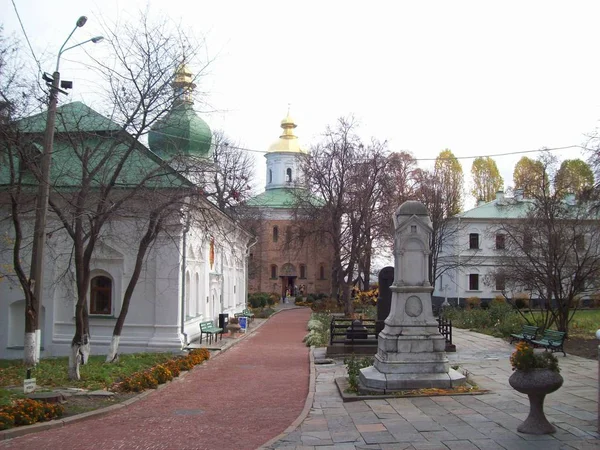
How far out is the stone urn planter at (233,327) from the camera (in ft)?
97.5

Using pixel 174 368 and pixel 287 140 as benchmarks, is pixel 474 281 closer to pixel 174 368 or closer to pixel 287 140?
pixel 287 140

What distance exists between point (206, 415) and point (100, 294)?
1289 centimetres

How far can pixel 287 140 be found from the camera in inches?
2835

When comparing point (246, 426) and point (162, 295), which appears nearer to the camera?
point (246, 426)

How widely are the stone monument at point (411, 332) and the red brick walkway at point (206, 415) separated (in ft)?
6.07

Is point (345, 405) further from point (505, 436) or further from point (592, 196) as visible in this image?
point (592, 196)

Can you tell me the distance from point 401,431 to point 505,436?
1418mm

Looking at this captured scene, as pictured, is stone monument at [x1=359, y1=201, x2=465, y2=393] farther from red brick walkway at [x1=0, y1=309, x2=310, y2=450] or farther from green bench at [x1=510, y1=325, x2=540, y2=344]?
green bench at [x1=510, y1=325, x2=540, y2=344]

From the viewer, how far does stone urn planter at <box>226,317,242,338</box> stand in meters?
29.7

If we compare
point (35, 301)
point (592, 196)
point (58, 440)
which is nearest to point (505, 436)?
point (58, 440)

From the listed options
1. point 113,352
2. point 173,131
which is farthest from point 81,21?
point 113,352

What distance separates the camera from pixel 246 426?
10.3m

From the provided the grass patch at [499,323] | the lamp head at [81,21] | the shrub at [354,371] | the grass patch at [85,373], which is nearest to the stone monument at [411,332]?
the shrub at [354,371]

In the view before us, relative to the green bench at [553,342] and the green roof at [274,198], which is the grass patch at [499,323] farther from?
the green roof at [274,198]
